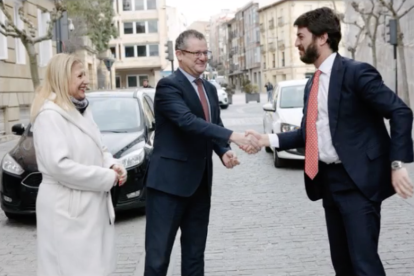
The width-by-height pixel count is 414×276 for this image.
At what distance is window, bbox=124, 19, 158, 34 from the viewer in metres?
73.1

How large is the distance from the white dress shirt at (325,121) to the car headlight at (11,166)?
15.3 ft

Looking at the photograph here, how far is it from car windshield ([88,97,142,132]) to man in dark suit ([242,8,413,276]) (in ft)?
16.2

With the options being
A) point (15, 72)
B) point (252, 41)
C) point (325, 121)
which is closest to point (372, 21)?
point (15, 72)

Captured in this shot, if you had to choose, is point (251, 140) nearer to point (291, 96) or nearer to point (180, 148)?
point (180, 148)

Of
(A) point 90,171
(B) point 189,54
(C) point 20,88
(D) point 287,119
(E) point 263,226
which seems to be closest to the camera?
(A) point 90,171

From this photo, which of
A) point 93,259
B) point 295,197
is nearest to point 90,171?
point 93,259

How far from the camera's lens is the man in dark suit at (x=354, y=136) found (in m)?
3.51

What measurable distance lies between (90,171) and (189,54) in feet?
3.58

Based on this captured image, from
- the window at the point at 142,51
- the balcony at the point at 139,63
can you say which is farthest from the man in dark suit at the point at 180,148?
the window at the point at 142,51

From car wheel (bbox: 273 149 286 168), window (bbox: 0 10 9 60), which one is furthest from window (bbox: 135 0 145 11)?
car wheel (bbox: 273 149 286 168)

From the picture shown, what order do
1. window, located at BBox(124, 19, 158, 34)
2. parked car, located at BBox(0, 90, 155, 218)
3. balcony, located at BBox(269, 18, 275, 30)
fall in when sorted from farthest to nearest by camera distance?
balcony, located at BBox(269, 18, 275, 30), window, located at BBox(124, 19, 158, 34), parked car, located at BBox(0, 90, 155, 218)

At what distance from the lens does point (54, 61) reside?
368 cm

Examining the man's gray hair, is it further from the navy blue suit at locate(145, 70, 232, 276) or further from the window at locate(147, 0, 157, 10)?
the window at locate(147, 0, 157, 10)

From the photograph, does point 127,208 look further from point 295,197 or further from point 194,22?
point 194,22
